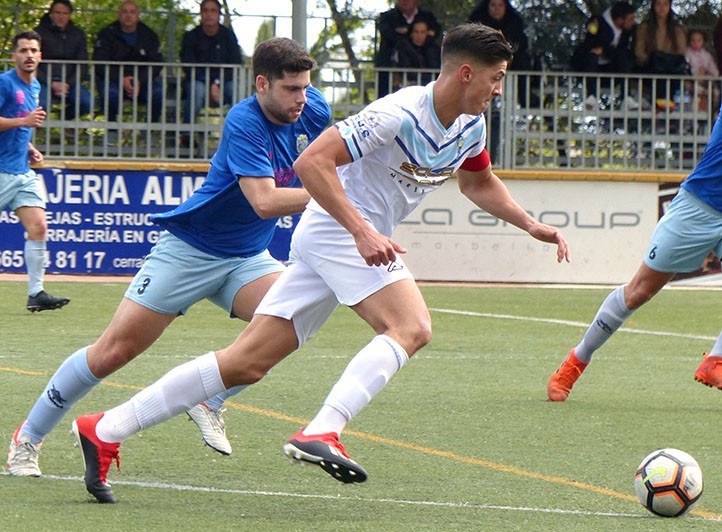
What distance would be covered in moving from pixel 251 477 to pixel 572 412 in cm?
239

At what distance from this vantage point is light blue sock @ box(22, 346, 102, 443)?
5344 mm

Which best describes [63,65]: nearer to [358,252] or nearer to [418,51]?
[418,51]

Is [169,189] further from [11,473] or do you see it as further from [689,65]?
[11,473]

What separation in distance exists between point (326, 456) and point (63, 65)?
13.1m

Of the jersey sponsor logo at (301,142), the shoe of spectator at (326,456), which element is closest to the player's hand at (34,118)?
the jersey sponsor logo at (301,142)

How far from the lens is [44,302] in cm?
1153

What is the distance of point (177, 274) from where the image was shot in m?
5.59

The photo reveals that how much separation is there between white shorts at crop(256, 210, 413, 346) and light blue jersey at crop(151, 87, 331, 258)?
0.57 metres

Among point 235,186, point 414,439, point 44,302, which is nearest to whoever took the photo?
point 235,186

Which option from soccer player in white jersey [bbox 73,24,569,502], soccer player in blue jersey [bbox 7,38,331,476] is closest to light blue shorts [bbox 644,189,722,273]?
soccer player in blue jersey [bbox 7,38,331,476]

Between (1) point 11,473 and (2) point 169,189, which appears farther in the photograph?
(2) point 169,189

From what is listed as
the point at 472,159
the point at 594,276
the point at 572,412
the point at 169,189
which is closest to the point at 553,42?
the point at 594,276

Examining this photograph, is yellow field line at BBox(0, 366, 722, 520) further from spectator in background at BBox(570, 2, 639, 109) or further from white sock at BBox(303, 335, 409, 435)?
spectator in background at BBox(570, 2, 639, 109)

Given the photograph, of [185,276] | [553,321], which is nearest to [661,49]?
[553,321]
